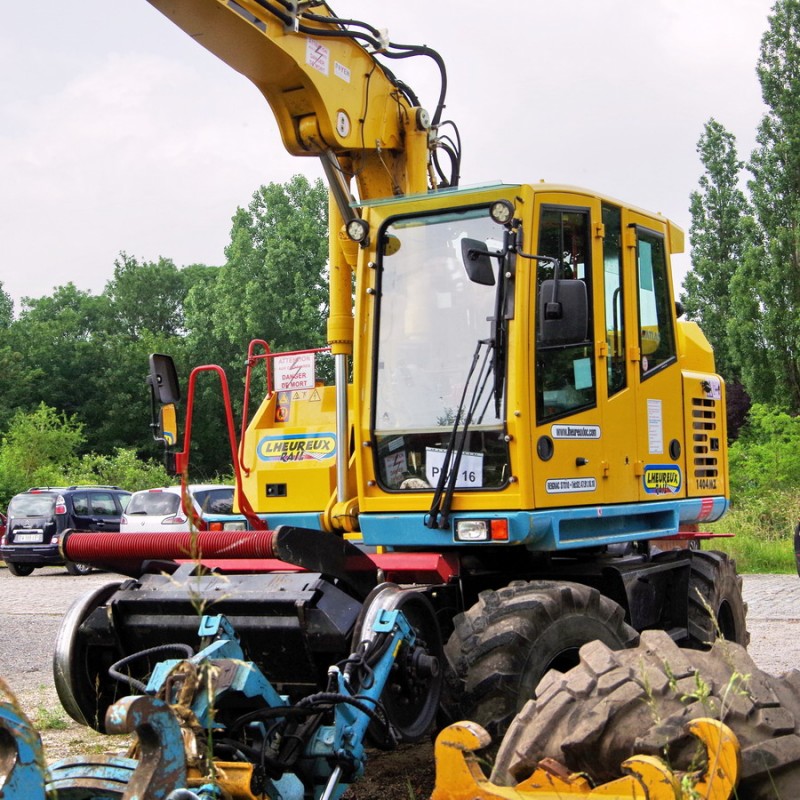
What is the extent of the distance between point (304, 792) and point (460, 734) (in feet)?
2.41

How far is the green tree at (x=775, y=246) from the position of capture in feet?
102

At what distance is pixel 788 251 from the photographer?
3120cm

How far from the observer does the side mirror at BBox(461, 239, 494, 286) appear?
5590 mm

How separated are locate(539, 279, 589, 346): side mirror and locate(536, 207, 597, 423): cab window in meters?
0.05

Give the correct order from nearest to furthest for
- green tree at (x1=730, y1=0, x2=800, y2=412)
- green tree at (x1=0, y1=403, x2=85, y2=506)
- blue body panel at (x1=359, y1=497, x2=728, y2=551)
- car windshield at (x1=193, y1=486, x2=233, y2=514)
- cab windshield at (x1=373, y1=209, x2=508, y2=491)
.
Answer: blue body panel at (x1=359, y1=497, x2=728, y2=551)
cab windshield at (x1=373, y1=209, x2=508, y2=491)
car windshield at (x1=193, y1=486, x2=233, y2=514)
green tree at (x1=730, y1=0, x2=800, y2=412)
green tree at (x1=0, y1=403, x2=85, y2=506)

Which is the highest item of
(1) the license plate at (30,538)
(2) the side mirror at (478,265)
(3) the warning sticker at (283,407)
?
(2) the side mirror at (478,265)

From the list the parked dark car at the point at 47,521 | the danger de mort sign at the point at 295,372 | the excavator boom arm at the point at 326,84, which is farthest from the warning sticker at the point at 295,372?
the parked dark car at the point at 47,521

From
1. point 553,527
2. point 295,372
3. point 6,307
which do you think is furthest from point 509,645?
point 6,307

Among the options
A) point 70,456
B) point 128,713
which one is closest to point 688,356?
point 128,713

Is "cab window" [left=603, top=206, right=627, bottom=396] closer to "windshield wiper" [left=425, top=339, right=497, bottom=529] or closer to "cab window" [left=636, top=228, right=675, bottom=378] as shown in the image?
"cab window" [left=636, top=228, right=675, bottom=378]

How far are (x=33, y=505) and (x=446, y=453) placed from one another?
1941 centimetres

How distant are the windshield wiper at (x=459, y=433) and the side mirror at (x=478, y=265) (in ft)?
1.13

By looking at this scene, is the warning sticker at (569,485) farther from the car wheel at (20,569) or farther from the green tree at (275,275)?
the green tree at (275,275)

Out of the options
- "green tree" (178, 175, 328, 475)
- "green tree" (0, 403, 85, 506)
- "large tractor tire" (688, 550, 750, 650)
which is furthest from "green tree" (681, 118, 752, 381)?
"large tractor tire" (688, 550, 750, 650)
